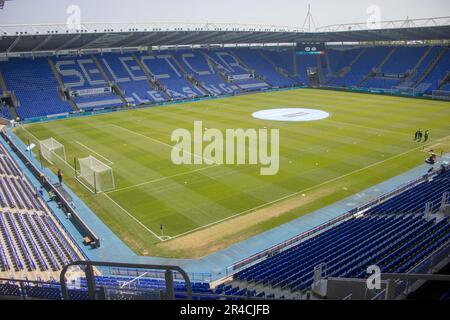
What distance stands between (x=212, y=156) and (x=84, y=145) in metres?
13.6

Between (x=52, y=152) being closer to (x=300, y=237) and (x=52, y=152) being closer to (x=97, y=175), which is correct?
(x=97, y=175)

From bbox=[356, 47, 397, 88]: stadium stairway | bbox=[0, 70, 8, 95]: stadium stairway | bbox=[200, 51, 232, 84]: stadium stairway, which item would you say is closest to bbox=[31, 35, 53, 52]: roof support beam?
bbox=[0, 70, 8, 95]: stadium stairway

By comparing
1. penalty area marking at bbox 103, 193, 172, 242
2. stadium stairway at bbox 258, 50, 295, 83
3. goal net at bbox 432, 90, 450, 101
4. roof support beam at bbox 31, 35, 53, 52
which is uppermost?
roof support beam at bbox 31, 35, 53, 52

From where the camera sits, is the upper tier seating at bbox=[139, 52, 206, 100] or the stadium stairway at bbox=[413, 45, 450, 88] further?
the stadium stairway at bbox=[413, 45, 450, 88]

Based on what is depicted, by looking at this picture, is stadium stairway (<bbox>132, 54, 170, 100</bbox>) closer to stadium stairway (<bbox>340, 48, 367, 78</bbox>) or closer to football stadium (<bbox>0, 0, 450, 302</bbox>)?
football stadium (<bbox>0, 0, 450, 302</bbox>)

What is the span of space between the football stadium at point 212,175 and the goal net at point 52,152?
0.22 meters

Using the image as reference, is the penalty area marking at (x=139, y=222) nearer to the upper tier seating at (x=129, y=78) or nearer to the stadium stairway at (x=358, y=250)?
the stadium stairway at (x=358, y=250)

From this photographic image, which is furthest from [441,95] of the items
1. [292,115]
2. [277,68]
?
[277,68]

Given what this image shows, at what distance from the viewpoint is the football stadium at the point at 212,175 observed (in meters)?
13.9

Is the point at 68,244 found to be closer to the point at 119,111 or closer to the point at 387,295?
the point at 387,295

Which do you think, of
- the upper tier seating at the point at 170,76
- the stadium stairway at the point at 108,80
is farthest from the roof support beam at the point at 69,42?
the upper tier seating at the point at 170,76

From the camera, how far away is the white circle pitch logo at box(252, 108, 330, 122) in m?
46.7

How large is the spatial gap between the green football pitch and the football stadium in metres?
0.16

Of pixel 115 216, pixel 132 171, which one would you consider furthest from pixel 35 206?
pixel 132 171
